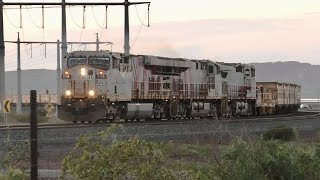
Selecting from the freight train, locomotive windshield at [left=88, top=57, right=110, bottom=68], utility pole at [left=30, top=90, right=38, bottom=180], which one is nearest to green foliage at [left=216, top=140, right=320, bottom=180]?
utility pole at [left=30, top=90, right=38, bottom=180]

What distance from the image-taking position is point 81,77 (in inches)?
1158

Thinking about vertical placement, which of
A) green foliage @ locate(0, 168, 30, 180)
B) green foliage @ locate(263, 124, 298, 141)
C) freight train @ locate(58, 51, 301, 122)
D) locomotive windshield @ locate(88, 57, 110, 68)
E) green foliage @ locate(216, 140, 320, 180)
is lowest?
green foliage @ locate(263, 124, 298, 141)

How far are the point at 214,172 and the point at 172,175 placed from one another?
19.8 inches

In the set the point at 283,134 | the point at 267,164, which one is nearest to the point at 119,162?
the point at 267,164

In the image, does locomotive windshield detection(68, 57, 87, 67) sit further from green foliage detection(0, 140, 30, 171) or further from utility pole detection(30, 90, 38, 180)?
utility pole detection(30, 90, 38, 180)

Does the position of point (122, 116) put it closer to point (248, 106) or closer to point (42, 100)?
point (248, 106)

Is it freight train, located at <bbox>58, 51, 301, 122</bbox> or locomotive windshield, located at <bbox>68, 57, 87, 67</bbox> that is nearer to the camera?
A: freight train, located at <bbox>58, 51, 301, 122</bbox>

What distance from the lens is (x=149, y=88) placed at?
3247 centimetres

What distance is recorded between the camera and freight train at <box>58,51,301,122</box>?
2895cm

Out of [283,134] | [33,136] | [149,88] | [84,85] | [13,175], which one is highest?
[84,85]

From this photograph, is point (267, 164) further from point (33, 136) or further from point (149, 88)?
point (149, 88)

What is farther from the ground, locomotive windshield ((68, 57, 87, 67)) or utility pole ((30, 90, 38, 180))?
locomotive windshield ((68, 57, 87, 67))

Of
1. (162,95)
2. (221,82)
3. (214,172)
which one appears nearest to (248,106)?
(221,82)

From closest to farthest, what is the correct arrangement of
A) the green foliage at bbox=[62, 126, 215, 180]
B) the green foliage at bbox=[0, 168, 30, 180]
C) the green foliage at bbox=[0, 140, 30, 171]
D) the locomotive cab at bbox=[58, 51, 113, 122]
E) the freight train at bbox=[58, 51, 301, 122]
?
1. the green foliage at bbox=[62, 126, 215, 180]
2. the green foliage at bbox=[0, 168, 30, 180]
3. the green foliage at bbox=[0, 140, 30, 171]
4. the locomotive cab at bbox=[58, 51, 113, 122]
5. the freight train at bbox=[58, 51, 301, 122]
